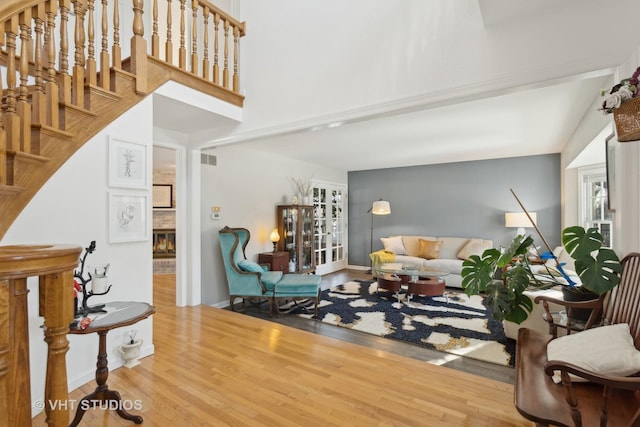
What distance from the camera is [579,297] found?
2.22 meters

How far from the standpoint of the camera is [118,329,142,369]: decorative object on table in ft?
8.33

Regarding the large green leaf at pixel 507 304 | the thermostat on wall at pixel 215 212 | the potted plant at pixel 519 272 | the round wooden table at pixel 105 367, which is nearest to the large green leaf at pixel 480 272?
the potted plant at pixel 519 272

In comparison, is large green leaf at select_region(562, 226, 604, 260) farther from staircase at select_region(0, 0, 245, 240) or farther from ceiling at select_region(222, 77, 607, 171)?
staircase at select_region(0, 0, 245, 240)

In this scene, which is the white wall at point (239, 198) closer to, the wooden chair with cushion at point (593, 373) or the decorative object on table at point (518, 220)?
the wooden chair with cushion at point (593, 373)

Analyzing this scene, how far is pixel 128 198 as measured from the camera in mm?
2678

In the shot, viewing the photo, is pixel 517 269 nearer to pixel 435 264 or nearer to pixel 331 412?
pixel 331 412

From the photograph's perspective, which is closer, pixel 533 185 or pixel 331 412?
pixel 331 412

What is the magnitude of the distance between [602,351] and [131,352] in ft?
10.1

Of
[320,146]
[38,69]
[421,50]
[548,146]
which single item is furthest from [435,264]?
[38,69]

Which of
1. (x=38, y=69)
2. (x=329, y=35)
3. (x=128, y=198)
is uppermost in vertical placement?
(x=329, y=35)

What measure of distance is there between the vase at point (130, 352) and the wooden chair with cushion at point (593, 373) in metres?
2.66

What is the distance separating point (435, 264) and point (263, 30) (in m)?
4.76

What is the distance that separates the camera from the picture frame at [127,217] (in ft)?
8.39

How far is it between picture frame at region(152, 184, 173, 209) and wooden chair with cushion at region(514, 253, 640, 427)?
8.13m
